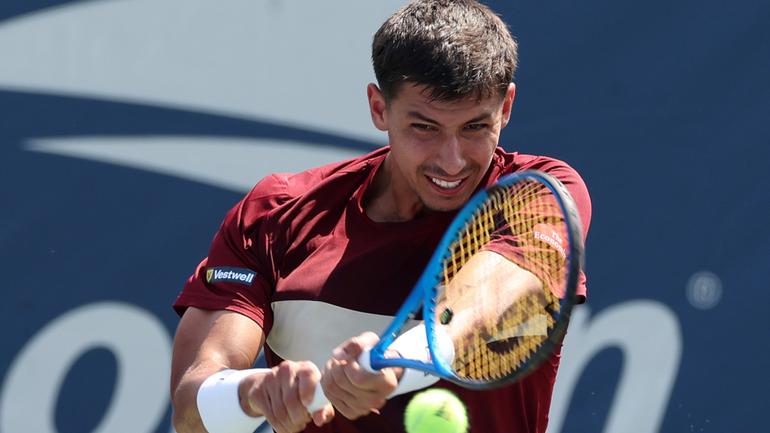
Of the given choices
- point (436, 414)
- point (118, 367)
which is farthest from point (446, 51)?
point (118, 367)

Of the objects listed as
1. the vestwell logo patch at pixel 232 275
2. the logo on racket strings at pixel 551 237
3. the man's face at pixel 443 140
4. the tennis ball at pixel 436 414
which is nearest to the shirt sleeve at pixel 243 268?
the vestwell logo patch at pixel 232 275

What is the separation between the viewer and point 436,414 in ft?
8.75

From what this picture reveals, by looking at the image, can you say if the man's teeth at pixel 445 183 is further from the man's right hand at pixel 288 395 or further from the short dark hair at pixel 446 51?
the man's right hand at pixel 288 395

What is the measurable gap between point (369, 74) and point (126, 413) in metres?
1.41

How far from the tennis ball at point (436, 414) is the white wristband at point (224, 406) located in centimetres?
32

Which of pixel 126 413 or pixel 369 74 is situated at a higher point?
pixel 369 74

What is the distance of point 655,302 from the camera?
15.0 ft

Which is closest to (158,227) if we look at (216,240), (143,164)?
(143,164)

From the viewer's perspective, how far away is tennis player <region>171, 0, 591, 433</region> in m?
2.86

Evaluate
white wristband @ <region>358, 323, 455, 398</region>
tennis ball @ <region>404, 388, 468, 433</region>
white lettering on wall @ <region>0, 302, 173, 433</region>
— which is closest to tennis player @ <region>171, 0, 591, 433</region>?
tennis ball @ <region>404, 388, 468, 433</region>

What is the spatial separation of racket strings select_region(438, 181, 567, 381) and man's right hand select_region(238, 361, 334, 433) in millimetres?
319

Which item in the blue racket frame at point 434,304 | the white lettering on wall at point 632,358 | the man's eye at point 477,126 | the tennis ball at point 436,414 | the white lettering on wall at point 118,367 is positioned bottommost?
the white lettering on wall at point 118,367

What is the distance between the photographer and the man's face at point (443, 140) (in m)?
2.85

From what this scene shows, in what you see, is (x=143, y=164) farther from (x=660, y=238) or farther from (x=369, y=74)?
(x=660, y=238)
